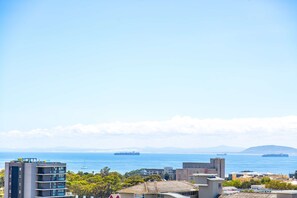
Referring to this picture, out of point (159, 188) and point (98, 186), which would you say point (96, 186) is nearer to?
point (98, 186)

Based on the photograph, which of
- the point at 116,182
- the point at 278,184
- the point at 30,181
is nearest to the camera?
the point at 30,181

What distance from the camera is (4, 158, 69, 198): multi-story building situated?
33.8m

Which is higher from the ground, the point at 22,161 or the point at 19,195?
the point at 22,161

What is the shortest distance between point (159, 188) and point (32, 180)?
15.5 metres

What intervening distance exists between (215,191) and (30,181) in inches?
691

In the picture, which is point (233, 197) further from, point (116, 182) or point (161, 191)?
point (116, 182)

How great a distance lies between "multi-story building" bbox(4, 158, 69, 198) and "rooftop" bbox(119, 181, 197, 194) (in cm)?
1396

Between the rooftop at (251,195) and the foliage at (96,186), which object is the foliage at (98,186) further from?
the rooftop at (251,195)

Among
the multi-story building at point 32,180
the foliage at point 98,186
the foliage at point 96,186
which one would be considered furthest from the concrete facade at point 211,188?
the foliage at point 96,186

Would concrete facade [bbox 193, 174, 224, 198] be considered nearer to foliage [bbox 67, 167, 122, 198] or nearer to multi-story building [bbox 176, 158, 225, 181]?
foliage [bbox 67, 167, 122, 198]

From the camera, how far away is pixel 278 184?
126ft

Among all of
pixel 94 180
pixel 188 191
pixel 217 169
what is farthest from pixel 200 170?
pixel 188 191

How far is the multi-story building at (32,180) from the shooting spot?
1329 inches

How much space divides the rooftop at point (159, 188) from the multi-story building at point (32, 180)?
13962mm
